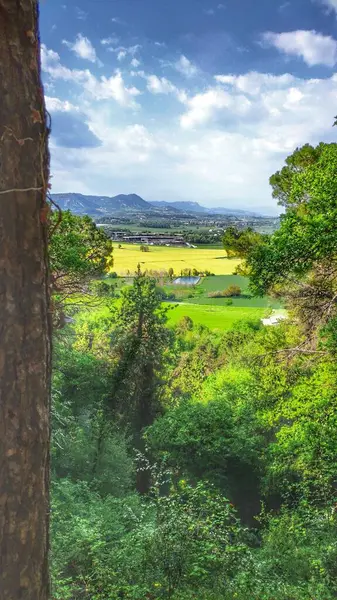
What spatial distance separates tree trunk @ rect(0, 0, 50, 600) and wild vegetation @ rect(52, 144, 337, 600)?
12.8 ft

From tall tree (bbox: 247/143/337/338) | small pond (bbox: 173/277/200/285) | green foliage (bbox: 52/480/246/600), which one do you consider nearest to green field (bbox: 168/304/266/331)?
small pond (bbox: 173/277/200/285)

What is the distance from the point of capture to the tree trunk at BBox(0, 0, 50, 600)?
1709 millimetres

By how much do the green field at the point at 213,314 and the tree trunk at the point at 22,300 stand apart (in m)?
30.1

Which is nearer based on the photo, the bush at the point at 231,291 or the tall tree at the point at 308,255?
the tall tree at the point at 308,255

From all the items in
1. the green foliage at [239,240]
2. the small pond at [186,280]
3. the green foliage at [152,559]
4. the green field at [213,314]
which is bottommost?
the green field at [213,314]

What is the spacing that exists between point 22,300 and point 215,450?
481 inches

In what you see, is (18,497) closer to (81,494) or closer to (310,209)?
(310,209)

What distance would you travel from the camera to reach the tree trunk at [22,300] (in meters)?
1.71

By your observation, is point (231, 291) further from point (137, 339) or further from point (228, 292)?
point (137, 339)

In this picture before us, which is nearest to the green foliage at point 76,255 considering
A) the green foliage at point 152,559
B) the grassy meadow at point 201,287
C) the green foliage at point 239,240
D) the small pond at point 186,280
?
the green foliage at point 152,559

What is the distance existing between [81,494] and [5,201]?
9812 mm

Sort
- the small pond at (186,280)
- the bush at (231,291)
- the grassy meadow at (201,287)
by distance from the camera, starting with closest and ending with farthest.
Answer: the grassy meadow at (201,287)
the small pond at (186,280)
the bush at (231,291)

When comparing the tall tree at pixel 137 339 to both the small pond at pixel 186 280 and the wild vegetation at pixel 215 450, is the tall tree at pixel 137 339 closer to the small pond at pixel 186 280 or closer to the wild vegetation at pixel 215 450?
the wild vegetation at pixel 215 450

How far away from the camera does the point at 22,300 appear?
1.78m
